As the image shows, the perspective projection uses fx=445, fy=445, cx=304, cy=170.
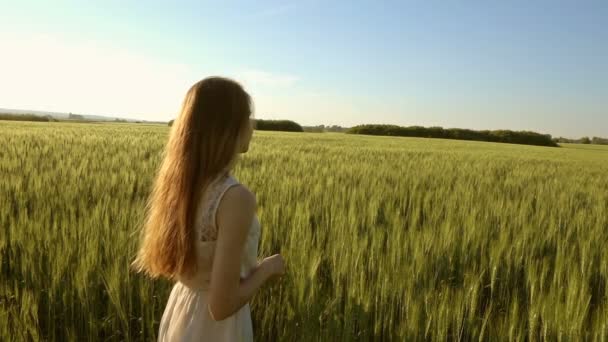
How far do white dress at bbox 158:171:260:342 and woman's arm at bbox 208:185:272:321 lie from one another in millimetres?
73

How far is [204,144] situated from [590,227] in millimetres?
2603

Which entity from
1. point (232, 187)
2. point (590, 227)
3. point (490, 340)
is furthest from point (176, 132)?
point (590, 227)

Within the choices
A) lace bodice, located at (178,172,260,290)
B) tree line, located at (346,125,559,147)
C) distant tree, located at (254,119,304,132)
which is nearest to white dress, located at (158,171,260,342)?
lace bodice, located at (178,172,260,290)

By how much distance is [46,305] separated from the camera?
1.49 meters

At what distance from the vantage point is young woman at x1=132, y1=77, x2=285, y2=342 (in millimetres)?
886

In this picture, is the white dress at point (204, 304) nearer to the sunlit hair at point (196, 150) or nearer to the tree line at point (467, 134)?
the sunlit hair at point (196, 150)

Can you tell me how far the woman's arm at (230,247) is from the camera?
0.87 metres

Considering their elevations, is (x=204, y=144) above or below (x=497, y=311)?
above

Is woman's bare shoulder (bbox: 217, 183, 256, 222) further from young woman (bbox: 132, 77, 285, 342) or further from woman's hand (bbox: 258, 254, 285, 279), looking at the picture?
woman's hand (bbox: 258, 254, 285, 279)

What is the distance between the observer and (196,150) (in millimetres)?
958

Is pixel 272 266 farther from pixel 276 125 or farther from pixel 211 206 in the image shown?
pixel 276 125

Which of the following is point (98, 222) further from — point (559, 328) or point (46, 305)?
point (559, 328)

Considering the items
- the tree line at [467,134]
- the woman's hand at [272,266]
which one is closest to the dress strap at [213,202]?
the woman's hand at [272,266]

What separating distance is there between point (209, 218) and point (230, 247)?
4.4 inches
